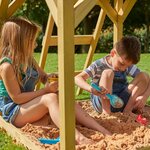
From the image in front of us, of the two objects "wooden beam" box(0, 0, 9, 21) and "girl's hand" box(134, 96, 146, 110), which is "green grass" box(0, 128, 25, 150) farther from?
"girl's hand" box(134, 96, 146, 110)

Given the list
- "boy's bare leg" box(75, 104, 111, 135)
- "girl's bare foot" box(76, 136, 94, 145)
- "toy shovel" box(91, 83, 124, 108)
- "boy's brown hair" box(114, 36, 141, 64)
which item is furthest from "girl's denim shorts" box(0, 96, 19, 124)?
"boy's brown hair" box(114, 36, 141, 64)

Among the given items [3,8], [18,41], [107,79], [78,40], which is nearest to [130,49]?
[107,79]

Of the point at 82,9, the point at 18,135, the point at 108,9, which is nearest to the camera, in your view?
the point at 18,135

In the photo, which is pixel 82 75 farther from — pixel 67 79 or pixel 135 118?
pixel 67 79

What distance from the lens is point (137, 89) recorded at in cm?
387

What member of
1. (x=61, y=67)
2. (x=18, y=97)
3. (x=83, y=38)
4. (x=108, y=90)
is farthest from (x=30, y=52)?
(x=83, y=38)

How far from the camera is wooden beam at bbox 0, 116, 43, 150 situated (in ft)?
9.15

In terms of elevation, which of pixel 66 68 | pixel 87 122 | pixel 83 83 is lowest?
pixel 87 122

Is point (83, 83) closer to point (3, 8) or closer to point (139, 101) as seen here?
point (139, 101)

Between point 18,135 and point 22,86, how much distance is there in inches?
17.1

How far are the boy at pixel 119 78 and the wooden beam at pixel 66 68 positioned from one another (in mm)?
1088

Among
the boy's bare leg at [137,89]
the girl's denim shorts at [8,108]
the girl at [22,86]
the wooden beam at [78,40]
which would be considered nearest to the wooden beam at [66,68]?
the girl at [22,86]

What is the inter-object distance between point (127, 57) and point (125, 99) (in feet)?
1.89

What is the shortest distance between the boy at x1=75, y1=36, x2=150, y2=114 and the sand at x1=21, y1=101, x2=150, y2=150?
161 millimetres
